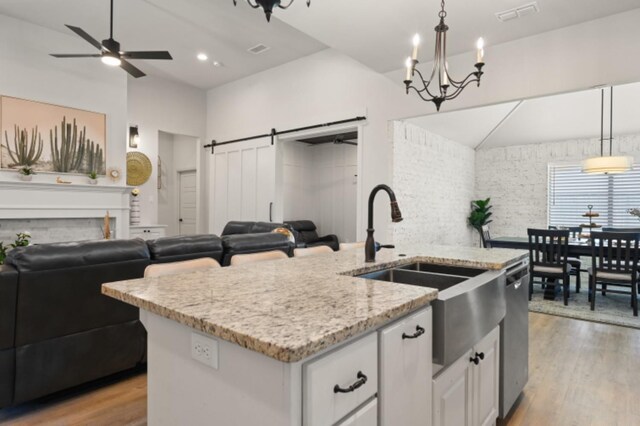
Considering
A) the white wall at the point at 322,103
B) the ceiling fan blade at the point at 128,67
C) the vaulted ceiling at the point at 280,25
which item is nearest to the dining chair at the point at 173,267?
the vaulted ceiling at the point at 280,25

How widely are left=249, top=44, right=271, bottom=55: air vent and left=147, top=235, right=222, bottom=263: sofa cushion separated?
3736 millimetres

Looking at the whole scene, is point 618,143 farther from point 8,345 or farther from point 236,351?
point 8,345

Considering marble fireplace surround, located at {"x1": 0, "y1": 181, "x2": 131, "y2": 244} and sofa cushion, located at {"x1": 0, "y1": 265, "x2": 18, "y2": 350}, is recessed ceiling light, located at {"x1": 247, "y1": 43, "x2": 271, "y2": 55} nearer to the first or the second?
marble fireplace surround, located at {"x1": 0, "y1": 181, "x2": 131, "y2": 244}

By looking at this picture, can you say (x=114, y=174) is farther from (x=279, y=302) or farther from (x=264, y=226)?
(x=279, y=302)

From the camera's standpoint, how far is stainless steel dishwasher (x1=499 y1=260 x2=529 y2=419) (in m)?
1.98

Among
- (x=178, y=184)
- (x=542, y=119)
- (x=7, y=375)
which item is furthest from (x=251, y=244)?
(x=178, y=184)

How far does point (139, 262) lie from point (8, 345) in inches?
30.7

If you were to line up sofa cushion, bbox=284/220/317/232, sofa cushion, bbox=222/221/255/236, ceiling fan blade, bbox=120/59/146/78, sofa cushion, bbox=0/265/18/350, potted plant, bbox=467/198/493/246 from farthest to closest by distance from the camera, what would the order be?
sofa cushion, bbox=284/220/317/232
potted plant, bbox=467/198/493/246
sofa cushion, bbox=222/221/255/236
ceiling fan blade, bbox=120/59/146/78
sofa cushion, bbox=0/265/18/350

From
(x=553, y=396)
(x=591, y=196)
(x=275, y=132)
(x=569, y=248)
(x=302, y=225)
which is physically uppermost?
(x=275, y=132)

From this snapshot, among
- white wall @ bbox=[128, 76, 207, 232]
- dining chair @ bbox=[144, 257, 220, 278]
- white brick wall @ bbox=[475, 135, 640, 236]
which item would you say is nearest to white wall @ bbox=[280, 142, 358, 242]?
white wall @ bbox=[128, 76, 207, 232]

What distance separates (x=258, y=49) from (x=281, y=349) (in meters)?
5.70

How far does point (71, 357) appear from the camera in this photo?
87.4 inches

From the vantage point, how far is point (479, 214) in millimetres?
7250

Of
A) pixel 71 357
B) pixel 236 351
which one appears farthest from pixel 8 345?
pixel 236 351
